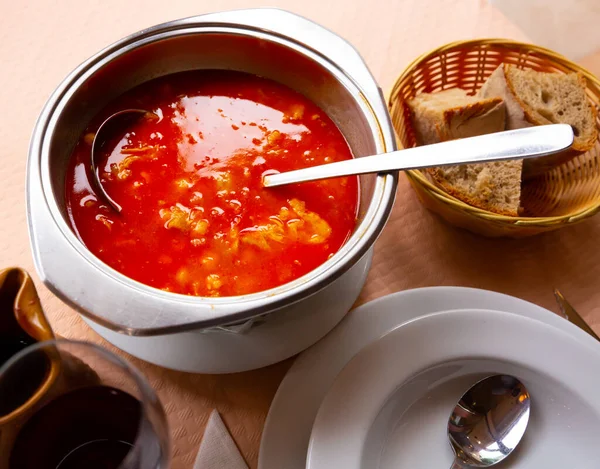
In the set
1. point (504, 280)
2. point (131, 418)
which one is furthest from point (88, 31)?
point (504, 280)

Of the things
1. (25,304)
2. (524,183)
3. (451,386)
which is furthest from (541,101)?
(25,304)

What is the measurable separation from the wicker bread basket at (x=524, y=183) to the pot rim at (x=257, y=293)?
0.18 m

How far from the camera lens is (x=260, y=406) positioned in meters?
1.14

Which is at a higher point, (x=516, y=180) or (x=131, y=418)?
(x=516, y=180)

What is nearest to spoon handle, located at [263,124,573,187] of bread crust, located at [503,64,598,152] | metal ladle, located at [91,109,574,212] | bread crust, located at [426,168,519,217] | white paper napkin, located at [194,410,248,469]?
metal ladle, located at [91,109,574,212]

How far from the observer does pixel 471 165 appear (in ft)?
4.50

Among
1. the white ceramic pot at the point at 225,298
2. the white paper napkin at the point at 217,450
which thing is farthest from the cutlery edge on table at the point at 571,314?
the white paper napkin at the point at 217,450

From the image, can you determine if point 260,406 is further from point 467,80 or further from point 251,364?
point 467,80

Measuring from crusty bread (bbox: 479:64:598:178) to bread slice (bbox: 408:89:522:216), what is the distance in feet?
0.16

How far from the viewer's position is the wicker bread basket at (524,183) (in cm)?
122

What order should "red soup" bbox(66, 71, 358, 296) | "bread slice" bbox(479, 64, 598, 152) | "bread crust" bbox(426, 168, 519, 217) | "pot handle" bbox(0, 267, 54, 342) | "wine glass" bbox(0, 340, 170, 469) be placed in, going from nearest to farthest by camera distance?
"wine glass" bbox(0, 340, 170, 469)
"pot handle" bbox(0, 267, 54, 342)
"red soup" bbox(66, 71, 358, 296)
"bread crust" bbox(426, 168, 519, 217)
"bread slice" bbox(479, 64, 598, 152)

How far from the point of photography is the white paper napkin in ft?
3.45

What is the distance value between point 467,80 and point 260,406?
1.04 meters

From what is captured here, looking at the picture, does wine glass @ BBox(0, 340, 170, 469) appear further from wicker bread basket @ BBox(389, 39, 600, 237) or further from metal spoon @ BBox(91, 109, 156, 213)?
wicker bread basket @ BBox(389, 39, 600, 237)
